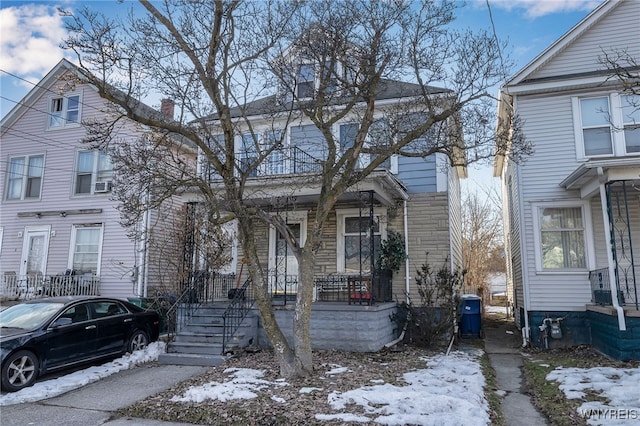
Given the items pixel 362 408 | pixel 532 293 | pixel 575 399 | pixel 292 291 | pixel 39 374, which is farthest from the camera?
pixel 292 291

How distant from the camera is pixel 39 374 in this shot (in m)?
7.40

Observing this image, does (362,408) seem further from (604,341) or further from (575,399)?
(604,341)

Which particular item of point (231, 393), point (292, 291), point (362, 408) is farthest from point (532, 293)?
point (231, 393)

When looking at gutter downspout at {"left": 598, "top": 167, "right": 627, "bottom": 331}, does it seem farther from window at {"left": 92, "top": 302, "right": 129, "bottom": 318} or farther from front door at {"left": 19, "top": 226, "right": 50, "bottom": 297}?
front door at {"left": 19, "top": 226, "right": 50, "bottom": 297}

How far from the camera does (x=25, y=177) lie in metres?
16.6

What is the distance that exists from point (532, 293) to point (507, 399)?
490 cm

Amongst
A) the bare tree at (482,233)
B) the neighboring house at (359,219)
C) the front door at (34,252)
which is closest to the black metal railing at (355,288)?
the neighboring house at (359,219)

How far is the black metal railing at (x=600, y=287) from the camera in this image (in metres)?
9.55

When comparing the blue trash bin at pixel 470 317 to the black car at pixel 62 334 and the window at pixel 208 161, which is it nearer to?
the window at pixel 208 161

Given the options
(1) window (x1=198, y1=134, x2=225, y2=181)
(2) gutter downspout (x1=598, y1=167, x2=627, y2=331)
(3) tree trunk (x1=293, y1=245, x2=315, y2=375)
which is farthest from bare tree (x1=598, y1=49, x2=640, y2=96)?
(1) window (x1=198, y1=134, x2=225, y2=181)

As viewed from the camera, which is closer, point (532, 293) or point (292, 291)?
point (532, 293)

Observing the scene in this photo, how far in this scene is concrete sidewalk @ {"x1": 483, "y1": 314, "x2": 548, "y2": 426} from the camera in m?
5.86

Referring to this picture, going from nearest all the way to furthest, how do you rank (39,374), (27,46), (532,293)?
(39,374)
(27,46)
(532,293)

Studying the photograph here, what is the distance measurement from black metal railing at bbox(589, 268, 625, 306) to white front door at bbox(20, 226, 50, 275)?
1684 cm
